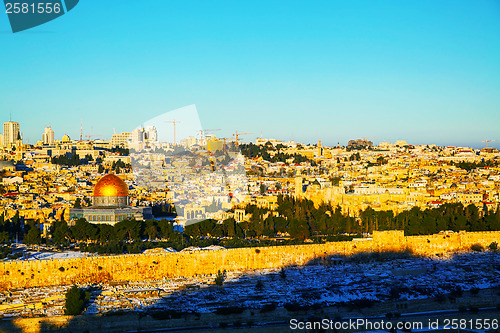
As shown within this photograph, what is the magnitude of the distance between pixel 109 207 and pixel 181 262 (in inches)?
437

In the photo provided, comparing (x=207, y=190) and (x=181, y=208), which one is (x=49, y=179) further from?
(x=181, y=208)

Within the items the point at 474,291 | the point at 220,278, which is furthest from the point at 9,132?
the point at 474,291

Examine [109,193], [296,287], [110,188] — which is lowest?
[296,287]

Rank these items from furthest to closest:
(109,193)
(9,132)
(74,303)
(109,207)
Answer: (9,132), (109,193), (109,207), (74,303)

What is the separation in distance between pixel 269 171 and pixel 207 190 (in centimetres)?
2357

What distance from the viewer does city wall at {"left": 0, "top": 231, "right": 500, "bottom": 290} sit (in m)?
23.1

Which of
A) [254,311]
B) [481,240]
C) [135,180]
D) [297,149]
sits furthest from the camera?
[297,149]

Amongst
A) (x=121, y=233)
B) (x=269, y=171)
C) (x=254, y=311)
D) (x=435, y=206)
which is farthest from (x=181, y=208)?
(x=269, y=171)

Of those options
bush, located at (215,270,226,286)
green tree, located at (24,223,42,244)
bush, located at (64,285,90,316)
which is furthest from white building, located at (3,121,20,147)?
bush, located at (64,285,90,316)

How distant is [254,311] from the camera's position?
19641mm

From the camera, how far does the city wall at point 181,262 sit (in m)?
23.1

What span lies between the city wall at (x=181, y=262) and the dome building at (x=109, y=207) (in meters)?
9.92

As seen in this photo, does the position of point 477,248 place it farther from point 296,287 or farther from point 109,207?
point 109,207

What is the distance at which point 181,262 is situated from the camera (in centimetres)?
2466
